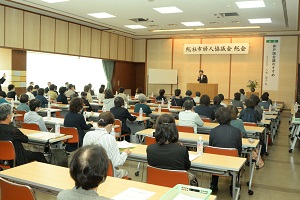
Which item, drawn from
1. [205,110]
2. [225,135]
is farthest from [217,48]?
[225,135]

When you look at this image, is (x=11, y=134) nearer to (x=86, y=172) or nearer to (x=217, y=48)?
(x=86, y=172)

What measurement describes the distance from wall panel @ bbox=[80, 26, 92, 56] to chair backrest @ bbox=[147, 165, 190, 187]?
11657 mm

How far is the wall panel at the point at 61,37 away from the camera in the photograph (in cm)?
1262

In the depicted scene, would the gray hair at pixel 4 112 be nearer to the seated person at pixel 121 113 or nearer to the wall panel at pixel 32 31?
the seated person at pixel 121 113

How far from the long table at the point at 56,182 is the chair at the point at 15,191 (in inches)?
11.1

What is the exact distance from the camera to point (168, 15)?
11.2m

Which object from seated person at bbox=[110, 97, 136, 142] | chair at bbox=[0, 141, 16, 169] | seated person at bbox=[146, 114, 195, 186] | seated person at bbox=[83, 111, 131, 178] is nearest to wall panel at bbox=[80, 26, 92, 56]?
seated person at bbox=[110, 97, 136, 142]

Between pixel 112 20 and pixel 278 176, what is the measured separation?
8984 mm

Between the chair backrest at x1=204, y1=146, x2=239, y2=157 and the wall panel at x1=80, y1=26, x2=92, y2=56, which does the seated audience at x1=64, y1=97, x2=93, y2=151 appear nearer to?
the chair backrest at x1=204, y1=146, x2=239, y2=157

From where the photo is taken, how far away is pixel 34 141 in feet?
14.8

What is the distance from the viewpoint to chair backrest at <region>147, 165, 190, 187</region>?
2.82 m

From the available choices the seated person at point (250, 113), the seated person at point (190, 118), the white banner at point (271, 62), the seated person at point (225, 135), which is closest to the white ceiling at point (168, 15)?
the white banner at point (271, 62)

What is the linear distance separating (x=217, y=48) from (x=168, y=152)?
44.0 ft

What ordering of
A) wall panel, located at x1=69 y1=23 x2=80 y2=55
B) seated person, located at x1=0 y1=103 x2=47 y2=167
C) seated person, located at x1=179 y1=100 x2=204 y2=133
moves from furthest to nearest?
wall panel, located at x1=69 y1=23 x2=80 y2=55 → seated person, located at x1=179 y1=100 x2=204 y2=133 → seated person, located at x1=0 y1=103 x2=47 y2=167
